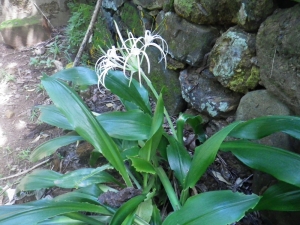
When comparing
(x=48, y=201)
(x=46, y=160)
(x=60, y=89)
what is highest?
(x=60, y=89)

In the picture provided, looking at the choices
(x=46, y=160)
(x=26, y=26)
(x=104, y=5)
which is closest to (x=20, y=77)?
(x=26, y=26)

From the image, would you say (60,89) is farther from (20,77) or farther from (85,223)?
(20,77)

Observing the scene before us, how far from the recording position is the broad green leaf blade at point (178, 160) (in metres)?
1.26

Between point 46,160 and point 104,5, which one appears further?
point 104,5

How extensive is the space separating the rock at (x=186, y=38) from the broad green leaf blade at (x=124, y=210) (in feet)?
A: 2.72

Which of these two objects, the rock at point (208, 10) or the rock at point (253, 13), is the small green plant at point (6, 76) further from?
the rock at point (253, 13)

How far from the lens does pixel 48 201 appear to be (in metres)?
1.11

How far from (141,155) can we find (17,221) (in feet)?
1.58

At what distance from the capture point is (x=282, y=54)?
46.8 inches

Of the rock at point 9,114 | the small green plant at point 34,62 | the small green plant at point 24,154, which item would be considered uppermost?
the small green plant at point 34,62

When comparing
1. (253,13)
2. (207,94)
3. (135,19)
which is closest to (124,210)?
Result: (207,94)

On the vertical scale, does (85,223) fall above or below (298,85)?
below

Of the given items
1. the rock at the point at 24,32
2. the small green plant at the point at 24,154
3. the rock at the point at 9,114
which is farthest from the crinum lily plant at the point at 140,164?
the rock at the point at 24,32

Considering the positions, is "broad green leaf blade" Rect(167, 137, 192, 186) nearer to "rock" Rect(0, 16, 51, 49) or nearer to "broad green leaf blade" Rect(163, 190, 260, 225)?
"broad green leaf blade" Rect(163, 190, 260, 225)
